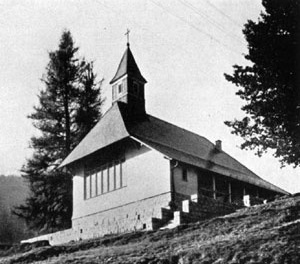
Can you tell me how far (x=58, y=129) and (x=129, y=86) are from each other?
859cm

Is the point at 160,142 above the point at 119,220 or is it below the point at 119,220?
above

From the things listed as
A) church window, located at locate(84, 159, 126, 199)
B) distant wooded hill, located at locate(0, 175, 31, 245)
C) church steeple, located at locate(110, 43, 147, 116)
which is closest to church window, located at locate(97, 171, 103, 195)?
church window, located at locate(84, 159, 126, 199)

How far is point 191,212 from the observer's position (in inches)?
931

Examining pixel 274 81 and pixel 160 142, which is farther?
pixel 160 142

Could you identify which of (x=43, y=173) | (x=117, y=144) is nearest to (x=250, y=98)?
(x=117, y=144)

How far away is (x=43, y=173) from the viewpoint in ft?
130

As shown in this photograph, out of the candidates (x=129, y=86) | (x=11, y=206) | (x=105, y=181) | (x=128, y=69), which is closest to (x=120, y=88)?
(x=129, y=86)

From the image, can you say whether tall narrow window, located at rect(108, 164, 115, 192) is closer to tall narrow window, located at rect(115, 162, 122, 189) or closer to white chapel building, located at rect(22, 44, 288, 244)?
white chapel building, located at rect(22, 44, 288, 244)

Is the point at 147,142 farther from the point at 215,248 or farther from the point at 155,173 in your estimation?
the point at 215,248

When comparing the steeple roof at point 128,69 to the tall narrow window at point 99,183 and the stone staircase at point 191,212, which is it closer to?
the tall narrow window at point 99,183

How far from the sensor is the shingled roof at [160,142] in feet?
97.9

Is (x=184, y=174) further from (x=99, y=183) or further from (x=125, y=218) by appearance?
(x=99, y=183)

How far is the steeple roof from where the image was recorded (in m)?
35.5

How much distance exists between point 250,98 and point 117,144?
1014 centimetres
